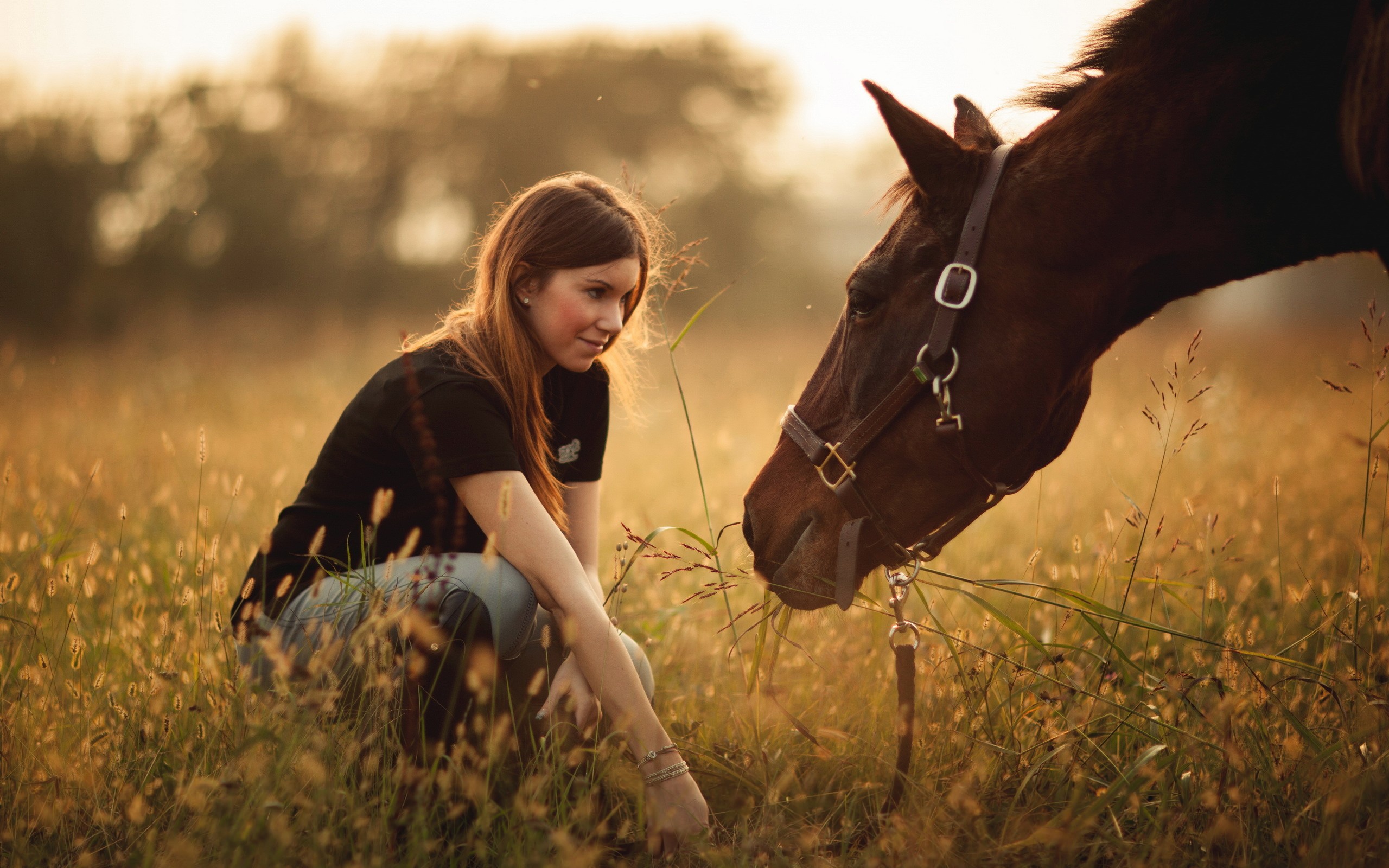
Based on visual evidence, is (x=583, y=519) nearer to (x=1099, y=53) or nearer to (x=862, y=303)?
(x=862, y=303)

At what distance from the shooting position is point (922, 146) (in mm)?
2174

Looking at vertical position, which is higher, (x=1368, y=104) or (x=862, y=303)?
(x=1368, y=104)

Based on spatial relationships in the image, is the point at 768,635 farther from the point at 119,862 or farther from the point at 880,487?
the point at 119,862

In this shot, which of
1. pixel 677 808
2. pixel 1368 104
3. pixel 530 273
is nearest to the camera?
pixel 1368 104

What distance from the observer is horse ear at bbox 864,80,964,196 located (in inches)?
84.2

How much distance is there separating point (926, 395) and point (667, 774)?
3.91ft

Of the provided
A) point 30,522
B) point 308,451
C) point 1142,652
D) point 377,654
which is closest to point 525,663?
point 377,654

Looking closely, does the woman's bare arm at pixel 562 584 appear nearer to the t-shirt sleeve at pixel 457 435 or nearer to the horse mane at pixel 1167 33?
the t-shirt sleeve at pixel 457 435

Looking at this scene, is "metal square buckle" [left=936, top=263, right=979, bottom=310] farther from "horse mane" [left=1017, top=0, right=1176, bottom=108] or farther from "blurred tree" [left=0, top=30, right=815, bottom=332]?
"blurred tree" [left=0, top=30, right=815, bottom=332]

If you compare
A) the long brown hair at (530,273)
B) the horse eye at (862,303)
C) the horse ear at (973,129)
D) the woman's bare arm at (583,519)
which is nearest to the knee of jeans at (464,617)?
the long brown hair at (530,273)

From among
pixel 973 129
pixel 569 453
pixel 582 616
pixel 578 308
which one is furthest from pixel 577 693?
pixel 973 129

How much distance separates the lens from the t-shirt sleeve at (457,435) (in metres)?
2.23

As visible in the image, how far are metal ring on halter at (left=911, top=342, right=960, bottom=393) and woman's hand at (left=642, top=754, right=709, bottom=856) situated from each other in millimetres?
1169

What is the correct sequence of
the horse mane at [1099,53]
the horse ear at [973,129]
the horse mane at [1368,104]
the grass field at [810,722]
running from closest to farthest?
the horse mane at [1368,104] < the grass field at [810,722] < the horse mane at [1099,53] < the horse ear at [973,129]
